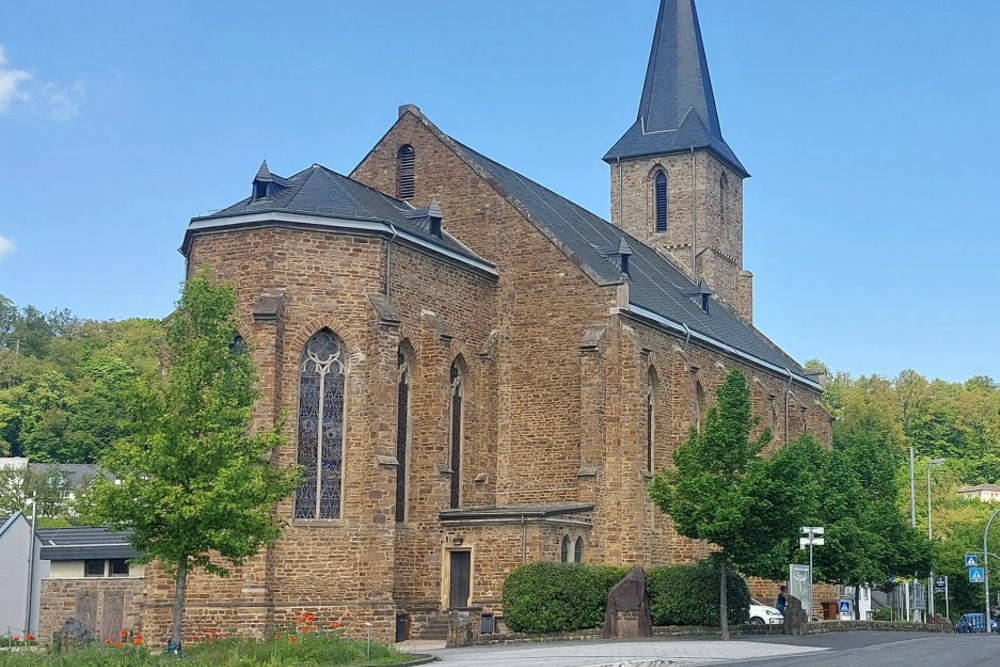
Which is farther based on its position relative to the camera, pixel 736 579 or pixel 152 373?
pixel 736 579

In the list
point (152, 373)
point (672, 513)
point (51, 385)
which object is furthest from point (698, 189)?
point (51, 385)

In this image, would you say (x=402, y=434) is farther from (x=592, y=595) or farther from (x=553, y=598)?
(x=592, y=595)

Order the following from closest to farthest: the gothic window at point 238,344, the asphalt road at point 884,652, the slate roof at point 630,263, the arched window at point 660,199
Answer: the asphalt road at point 884,652, the gothic window at point 238,344, the slate roof at point 630,263, the arched window at point 660,199

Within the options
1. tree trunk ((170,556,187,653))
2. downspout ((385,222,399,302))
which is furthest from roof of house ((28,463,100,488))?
tree trunk ((170,556,187,653))

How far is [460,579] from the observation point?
35.9 meters

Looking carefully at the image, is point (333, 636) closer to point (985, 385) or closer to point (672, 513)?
point (672, 513)

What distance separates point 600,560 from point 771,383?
18.0 m

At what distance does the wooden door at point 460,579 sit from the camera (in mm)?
35781

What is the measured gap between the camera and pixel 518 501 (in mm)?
39094

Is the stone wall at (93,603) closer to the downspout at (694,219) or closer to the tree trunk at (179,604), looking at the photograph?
the tree trunk at (179,604)

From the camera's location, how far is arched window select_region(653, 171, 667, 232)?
5653 cm

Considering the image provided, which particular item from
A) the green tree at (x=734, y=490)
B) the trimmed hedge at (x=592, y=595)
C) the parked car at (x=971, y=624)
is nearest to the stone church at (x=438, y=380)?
the trimmed hedge at (x=592, y=595)

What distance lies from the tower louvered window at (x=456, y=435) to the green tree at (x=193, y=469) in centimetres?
1214

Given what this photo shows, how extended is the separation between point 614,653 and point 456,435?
1348cm
